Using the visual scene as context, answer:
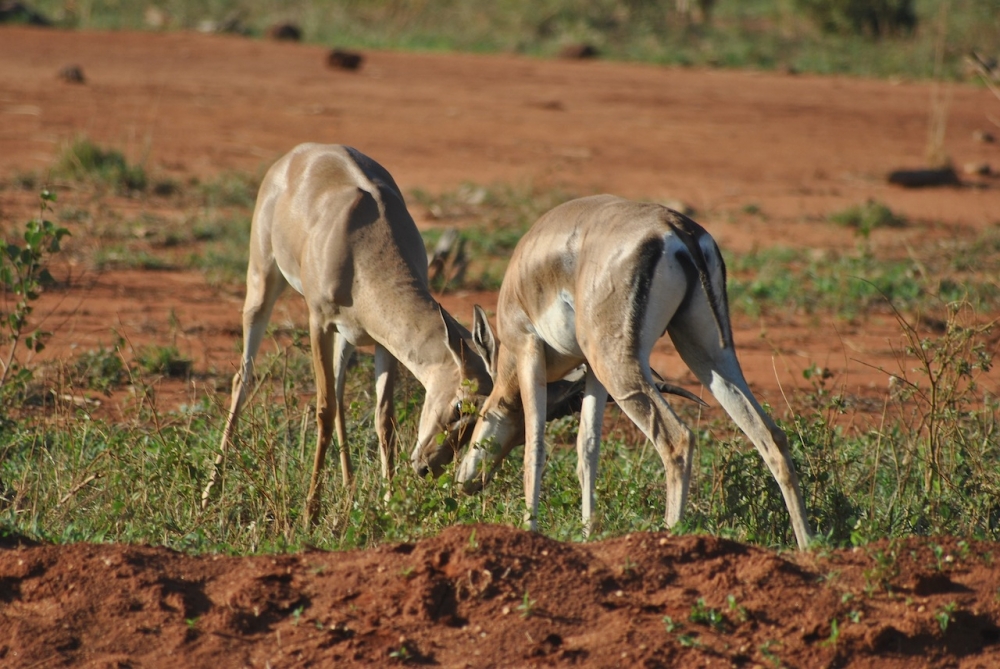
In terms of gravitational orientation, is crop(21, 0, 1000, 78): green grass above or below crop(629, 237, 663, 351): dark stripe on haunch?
above

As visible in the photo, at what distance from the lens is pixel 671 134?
17.7m

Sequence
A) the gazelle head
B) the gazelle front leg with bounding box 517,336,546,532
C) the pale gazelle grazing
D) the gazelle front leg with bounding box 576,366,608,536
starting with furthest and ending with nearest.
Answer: the pale gazelle grazing → the gazelle head → the gazelle front leg with bounding box 576,366,608,536 → the gazelle front leg with bounding box 517,336,546,532

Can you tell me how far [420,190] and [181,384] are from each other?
5.82 m

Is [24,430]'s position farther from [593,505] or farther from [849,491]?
[849,491]

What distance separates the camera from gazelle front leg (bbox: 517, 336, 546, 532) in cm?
527

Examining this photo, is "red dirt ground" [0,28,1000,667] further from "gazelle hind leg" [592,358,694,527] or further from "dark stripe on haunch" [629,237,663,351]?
"dark stripe on haunch" [629,237,663,351]

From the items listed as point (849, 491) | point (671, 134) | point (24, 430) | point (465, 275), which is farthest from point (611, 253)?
point (671, 134)

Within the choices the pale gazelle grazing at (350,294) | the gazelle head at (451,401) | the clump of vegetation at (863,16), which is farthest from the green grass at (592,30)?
the gazelle head at (451,401)

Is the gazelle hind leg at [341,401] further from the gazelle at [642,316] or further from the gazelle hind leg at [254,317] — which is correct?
the gazelle at [642,316]

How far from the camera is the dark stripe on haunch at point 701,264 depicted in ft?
15.3

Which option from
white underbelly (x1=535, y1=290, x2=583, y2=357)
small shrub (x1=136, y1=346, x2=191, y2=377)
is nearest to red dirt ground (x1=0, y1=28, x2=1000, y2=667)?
small shrub (x1=136, y1=346, x2=191, y2=377)

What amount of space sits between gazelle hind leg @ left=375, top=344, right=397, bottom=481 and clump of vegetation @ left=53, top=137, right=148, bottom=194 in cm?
690

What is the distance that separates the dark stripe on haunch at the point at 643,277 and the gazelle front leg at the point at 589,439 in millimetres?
722

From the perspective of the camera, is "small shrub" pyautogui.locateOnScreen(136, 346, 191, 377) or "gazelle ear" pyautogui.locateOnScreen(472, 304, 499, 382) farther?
"small shrub" pyautogui.locateOnScreen(136, 346, 191, 377)
